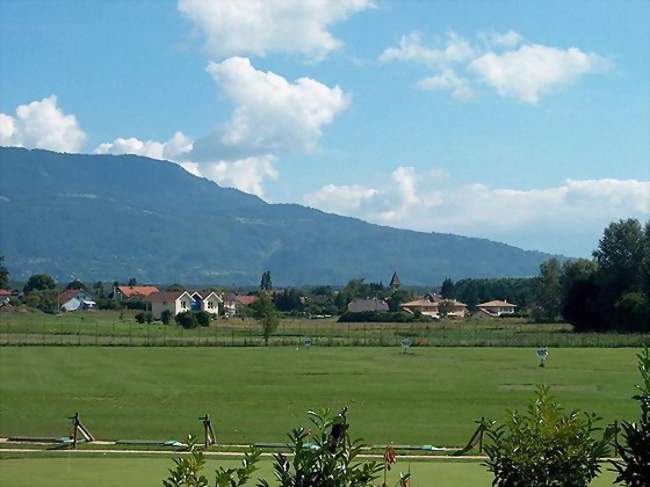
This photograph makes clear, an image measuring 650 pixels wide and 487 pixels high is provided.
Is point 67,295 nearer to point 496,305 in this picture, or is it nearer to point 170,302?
point 170,302

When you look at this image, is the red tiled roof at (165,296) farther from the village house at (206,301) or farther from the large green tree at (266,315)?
the large green tree at (266,315)

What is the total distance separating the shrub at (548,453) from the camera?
7234 millimetres

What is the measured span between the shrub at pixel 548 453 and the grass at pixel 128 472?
346 inches

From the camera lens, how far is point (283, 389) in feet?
136

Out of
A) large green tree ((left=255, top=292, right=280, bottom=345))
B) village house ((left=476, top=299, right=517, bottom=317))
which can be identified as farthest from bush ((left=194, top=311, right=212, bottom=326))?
village house ((left=476, top=299, right=517, bottom=317))

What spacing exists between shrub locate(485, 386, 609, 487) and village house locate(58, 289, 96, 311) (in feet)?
497

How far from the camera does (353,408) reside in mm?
34688

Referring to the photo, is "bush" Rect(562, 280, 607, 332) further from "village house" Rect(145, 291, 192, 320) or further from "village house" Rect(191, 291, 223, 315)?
"village house" Rect(191, 291, 223, 315)

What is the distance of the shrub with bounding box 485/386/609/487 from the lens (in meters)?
7.23

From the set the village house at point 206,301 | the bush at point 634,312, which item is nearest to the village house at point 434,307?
the village house at point 206,301

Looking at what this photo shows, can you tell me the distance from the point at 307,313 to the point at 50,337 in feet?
279

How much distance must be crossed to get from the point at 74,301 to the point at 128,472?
15198 cm

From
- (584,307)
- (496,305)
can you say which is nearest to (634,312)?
(584,307)

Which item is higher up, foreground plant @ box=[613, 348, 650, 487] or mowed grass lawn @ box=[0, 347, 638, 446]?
foreground plant @ box=[613, 348, 650, 487]
